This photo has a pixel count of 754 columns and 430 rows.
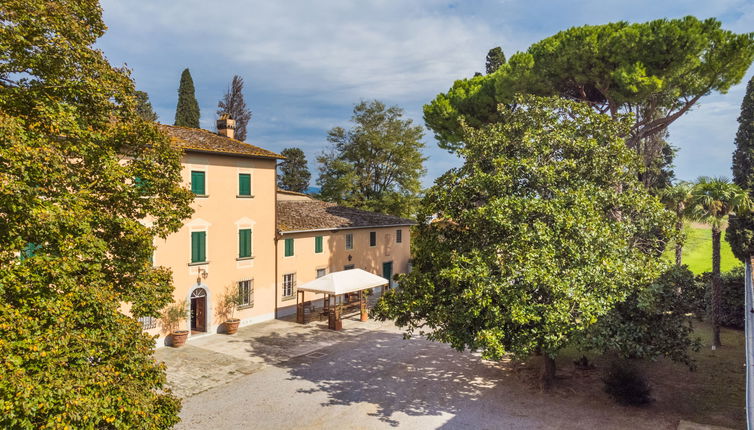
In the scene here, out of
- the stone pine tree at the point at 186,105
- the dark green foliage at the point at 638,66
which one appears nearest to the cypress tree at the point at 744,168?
the dark green foliage at the point at 638,66

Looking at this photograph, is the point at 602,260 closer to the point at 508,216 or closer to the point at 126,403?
the point at 508,216

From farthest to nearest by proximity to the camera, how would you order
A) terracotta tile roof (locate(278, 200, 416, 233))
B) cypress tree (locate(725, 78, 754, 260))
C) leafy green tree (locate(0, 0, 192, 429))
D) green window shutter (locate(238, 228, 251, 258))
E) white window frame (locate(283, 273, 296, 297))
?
terracotta tile roof (locate(278, 200, 416, 233)) → cypress tree (locate(725, 78, 754, 260)) → white window frame (locate(283, 273, 296, 297)) → green window shutter (locate(238, 228, 251, 258)) → leafy green tree (locate(0, 0, 192, 429))

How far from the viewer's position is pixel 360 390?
47.1 feet

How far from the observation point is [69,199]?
7.38 metres

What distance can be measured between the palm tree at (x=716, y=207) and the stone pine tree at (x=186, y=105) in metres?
40.9

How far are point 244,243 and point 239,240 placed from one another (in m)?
0.33

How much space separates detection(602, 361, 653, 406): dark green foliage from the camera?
496 inches

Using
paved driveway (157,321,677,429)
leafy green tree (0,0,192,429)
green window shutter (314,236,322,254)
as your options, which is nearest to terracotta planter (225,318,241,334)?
paved driveway (157,321,677,429)

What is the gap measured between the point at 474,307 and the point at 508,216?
2511mm

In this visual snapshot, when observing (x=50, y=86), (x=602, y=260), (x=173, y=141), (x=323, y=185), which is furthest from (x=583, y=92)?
(x=323, y=185)

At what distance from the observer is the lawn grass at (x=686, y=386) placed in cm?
1198

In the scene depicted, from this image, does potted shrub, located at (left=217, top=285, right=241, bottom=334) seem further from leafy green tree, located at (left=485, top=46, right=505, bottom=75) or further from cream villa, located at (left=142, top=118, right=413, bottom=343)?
leafy green tree, located at (left=485, top=46, right=505, bottom=75)

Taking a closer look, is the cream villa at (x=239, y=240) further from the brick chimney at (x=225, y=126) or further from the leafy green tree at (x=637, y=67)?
the leafy green tree at (x=637, y=67)

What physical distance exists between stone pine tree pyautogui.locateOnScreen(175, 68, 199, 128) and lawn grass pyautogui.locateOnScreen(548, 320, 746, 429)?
3955 centimetres
